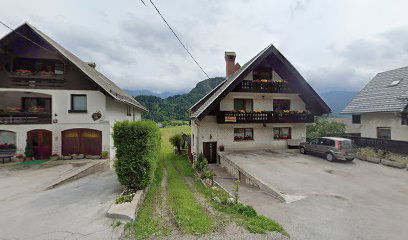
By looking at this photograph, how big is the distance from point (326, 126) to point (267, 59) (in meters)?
11.6

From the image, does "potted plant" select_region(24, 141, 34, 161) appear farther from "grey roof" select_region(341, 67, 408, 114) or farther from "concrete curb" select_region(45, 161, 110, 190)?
"grey roof" select_region(341, 67, 408, 114)

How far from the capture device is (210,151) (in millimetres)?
19781

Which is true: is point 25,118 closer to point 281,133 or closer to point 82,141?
point 82,141

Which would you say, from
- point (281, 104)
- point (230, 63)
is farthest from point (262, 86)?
point (230, 63)

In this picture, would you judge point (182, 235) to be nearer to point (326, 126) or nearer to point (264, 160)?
point (264, 160)

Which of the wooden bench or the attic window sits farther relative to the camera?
the attic window

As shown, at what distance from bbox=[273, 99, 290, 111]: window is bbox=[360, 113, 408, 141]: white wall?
8428 millimetres

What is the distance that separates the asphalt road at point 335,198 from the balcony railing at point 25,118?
56.2 feet

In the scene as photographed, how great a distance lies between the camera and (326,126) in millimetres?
24500

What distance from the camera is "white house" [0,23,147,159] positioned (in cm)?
1805

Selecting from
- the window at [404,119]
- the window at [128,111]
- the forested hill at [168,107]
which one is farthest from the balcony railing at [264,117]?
the forested hill at [168,107]

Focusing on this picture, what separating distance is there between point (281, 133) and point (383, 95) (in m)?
10.9

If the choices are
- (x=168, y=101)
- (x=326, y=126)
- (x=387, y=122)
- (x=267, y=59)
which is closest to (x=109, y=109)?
(x=267, y=59)

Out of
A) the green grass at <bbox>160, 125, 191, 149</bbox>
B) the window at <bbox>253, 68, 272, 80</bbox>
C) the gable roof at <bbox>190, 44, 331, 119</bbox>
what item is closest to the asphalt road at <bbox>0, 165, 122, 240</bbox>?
the gable roof at <bbox>190, 44, 331, 119</bbox>
